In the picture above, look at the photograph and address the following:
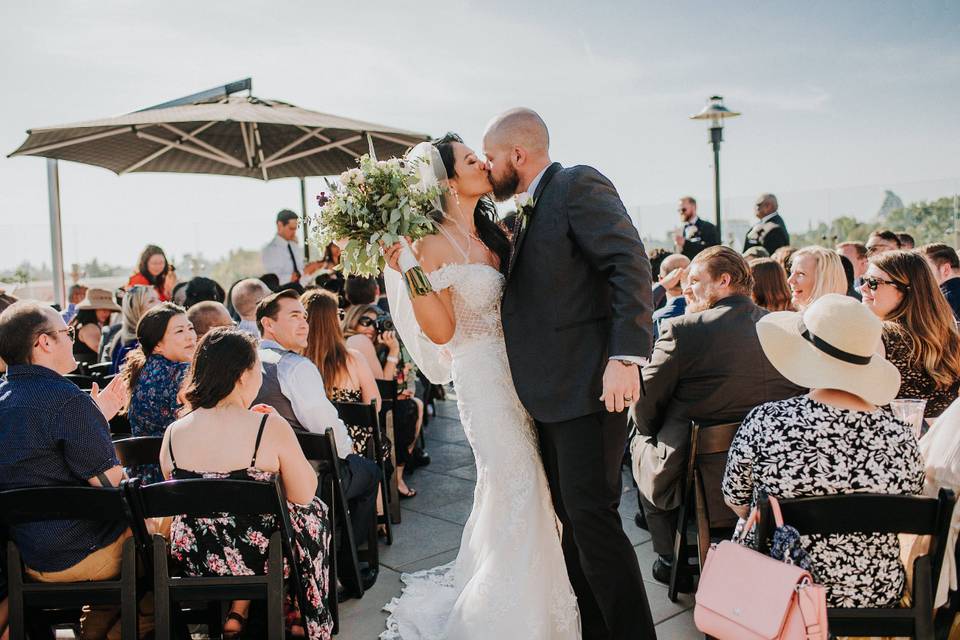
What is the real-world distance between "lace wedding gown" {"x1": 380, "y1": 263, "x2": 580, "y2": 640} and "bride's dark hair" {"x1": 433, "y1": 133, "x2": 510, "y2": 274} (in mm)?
211

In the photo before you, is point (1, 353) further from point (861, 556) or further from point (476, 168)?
point (861, 556)

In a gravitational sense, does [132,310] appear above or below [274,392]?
above

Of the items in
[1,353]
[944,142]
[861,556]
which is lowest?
[861,556]

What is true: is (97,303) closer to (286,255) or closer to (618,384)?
(286,255)

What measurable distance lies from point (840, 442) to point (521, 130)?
1.66 meters

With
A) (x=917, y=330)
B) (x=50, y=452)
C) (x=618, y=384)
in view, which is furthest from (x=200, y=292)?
(x=917, y=330)

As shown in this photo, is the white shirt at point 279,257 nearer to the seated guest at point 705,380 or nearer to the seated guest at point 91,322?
the seated guest at point 91,322

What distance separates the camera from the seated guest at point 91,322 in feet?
24.4

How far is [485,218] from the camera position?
3527mm

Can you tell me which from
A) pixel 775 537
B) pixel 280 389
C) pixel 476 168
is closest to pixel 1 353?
pixel 280 389

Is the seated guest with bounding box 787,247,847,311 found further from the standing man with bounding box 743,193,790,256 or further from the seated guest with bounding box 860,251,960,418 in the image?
the standing man with bounding box 743,193,790,256

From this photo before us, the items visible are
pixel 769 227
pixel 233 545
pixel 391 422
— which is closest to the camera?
pixel 233 545

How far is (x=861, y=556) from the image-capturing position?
8.39 ft

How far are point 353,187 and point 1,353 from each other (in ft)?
5.30
